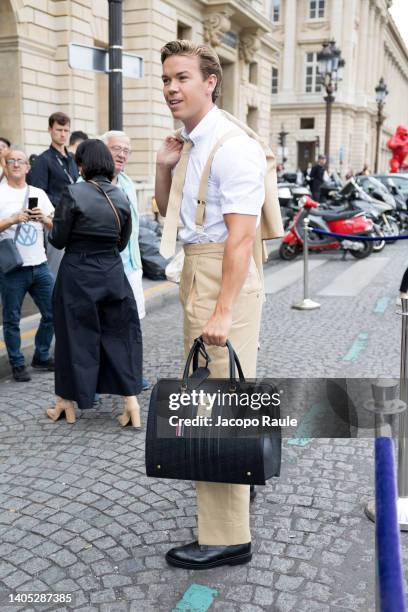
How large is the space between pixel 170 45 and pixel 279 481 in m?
2.29

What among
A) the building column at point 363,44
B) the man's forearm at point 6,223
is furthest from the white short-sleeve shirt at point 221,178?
the building column at point 363,44

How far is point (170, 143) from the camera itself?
2.73 metres

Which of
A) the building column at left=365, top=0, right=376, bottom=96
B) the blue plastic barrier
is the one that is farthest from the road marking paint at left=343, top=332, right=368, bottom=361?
the building column at left=365, top=0, right=376, bottom=96

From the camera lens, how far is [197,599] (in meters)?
2.53

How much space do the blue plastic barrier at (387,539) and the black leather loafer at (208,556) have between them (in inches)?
50.3

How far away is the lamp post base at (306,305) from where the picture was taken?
8.14 m

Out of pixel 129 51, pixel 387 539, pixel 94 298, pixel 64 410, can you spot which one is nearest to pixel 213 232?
pixel 387 539

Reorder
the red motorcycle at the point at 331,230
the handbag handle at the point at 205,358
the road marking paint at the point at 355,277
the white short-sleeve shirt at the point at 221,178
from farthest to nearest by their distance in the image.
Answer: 1. the red motorcycle at the point at 331,230
2. the road marking paint at the point at 355,277
3. the white short-sleeve shirt at the point at 221,178
4. the handbag handle at the point at 205,358

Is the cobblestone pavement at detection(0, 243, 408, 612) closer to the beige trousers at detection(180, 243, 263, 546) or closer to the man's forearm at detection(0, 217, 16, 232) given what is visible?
the beige trousers at detection(180, 243, 263, 546)

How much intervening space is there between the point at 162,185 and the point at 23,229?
2.62 meters

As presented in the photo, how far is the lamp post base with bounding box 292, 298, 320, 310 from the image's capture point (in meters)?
8.14

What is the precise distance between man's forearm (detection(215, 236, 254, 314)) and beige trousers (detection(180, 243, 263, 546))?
0.54ft

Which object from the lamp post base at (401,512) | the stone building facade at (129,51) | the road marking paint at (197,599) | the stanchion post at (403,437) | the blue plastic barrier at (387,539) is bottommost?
the road marking paint at (197,599)

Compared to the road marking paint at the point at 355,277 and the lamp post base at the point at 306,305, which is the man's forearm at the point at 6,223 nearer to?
the lamp post base at the point at 306,305
